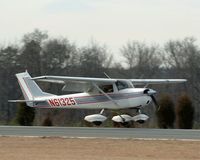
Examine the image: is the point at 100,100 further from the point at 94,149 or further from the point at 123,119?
the point at 94,149

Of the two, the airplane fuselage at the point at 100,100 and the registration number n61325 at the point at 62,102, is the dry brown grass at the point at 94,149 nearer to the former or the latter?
the airplane fuselage at the point at 100,100

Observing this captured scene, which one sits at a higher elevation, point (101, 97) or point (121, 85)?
point (121, 85)

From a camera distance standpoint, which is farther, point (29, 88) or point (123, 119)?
point (29, 88)

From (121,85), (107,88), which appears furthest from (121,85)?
(107,88)

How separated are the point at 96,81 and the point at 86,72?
109 ft

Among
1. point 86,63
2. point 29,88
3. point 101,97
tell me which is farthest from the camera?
point 86,63

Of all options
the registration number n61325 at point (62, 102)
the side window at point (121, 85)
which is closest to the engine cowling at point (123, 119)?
the side window at point (121, 85)

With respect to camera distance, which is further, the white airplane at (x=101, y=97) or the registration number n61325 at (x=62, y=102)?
the registration number n61325 at (x=62, y=102)

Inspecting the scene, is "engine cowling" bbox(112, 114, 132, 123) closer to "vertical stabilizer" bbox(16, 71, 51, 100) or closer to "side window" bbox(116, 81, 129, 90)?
"side window" bbox(116, 81, 129, 90)

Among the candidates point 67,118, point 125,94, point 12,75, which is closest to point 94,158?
point 125,94

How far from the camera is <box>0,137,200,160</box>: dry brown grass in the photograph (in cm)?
1764

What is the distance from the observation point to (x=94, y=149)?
64.6 feet

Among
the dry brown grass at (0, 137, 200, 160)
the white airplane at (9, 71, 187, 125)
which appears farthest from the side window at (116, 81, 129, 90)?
the dry brown grass at (0, 137, 200, 160)

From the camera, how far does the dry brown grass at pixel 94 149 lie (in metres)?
17.6
